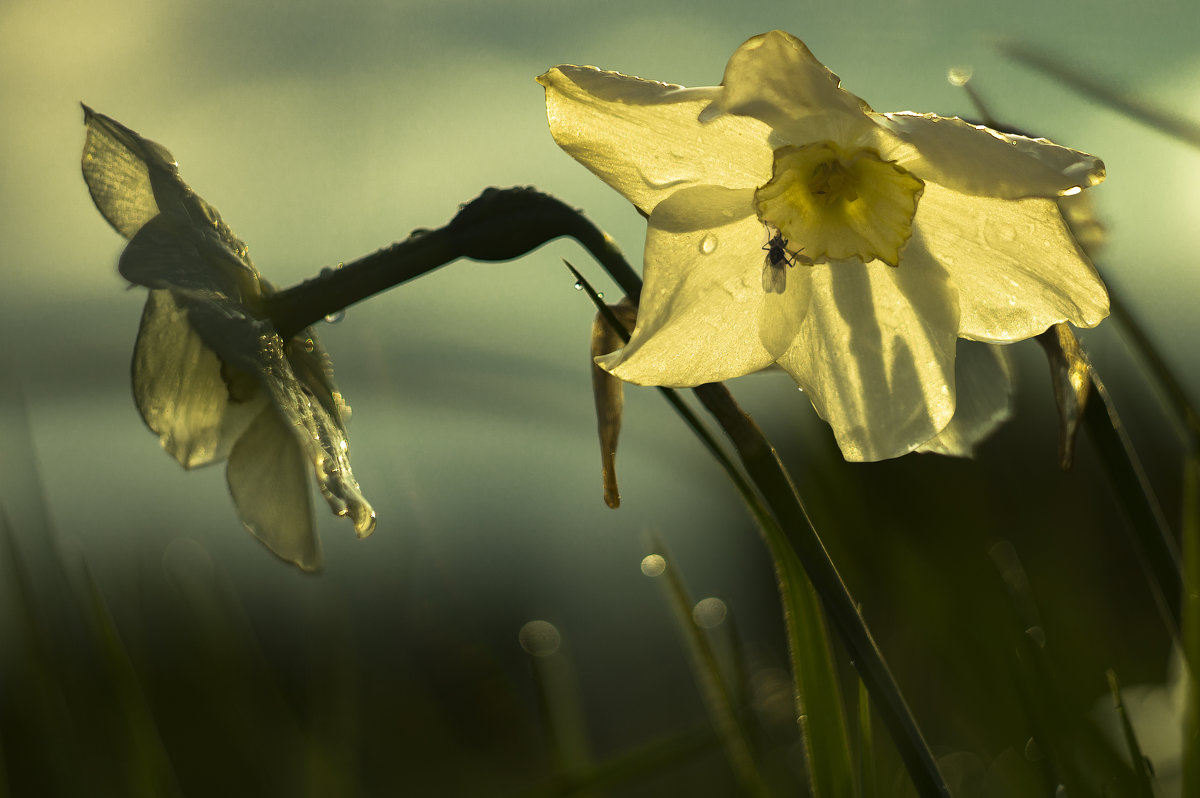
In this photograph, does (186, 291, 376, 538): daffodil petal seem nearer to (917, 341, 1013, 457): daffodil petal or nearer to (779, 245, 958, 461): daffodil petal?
(779, 245, 958, 461): daffodil petal

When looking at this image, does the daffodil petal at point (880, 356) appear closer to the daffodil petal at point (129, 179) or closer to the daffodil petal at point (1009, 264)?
the daffodil petal at point (1009, 264)

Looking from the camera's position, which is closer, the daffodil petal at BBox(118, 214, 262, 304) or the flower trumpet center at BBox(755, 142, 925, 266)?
the daffodil petal at BBox(118, 214, 262, 304)

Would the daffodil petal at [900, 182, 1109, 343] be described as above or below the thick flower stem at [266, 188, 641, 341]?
below

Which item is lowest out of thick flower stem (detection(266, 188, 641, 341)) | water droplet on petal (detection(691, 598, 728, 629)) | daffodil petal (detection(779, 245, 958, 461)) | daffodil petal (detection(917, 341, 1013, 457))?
water droplet on petal (detection(691, 598, 728, 629))

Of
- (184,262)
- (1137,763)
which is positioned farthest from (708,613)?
(184,262)

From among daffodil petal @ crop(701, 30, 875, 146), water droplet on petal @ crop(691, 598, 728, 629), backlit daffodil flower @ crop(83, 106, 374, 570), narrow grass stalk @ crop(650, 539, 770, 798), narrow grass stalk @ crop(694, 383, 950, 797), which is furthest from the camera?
water droplet on petal @ crop(691, 598, 728, 629)

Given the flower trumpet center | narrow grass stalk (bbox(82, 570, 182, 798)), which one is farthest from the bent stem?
narrow grass stalk (bbox(82, 570, 182, 798))

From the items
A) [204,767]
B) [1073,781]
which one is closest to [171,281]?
[1073,781]
